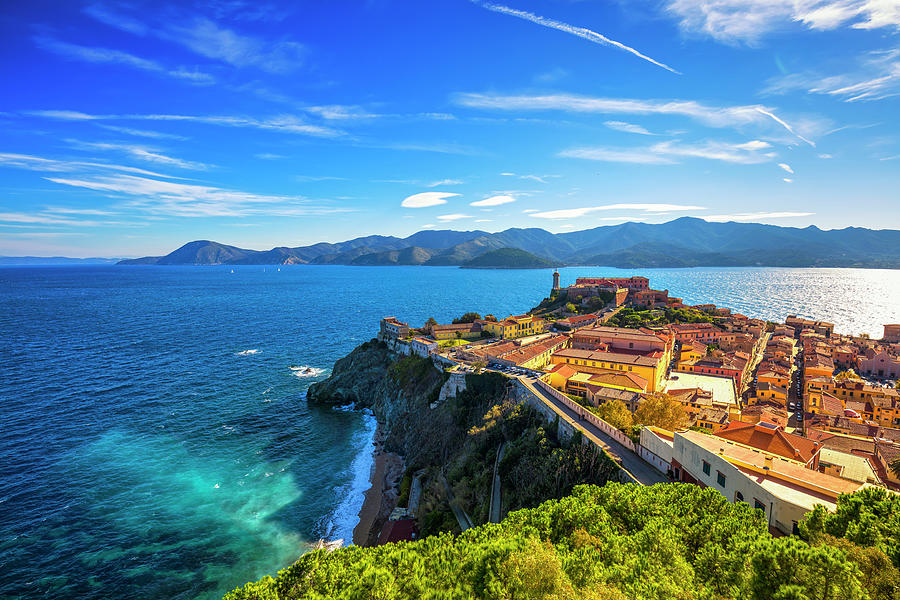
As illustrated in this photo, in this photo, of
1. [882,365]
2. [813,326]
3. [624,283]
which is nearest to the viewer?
[882,365]

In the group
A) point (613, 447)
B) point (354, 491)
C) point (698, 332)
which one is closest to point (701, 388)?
point (698, 332)

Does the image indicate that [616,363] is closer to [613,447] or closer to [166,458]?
[613,447]

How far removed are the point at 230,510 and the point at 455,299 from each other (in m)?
132

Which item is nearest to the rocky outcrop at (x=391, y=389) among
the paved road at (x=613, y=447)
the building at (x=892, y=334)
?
the paved road at (x=613, y=447)

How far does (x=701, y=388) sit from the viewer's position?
180 feet

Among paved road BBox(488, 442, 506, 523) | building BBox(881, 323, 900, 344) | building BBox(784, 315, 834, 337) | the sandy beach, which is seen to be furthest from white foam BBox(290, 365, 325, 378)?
building BBox(881, 323, 900, 344)

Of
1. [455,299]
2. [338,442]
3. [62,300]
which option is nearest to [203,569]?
[338,442]

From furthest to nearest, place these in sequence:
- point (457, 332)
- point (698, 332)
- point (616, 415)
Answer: point (698, 332), point (457, 332), point (616, 415)

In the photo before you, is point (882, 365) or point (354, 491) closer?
point (354, 491)

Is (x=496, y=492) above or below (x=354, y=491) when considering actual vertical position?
above

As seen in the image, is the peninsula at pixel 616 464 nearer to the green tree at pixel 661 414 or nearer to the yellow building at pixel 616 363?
the green tree at pixel 661 414

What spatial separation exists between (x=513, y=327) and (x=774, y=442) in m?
45.8

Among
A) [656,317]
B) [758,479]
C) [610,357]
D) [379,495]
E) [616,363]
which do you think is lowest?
[379,495]

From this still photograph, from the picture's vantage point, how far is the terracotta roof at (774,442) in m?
28.7
